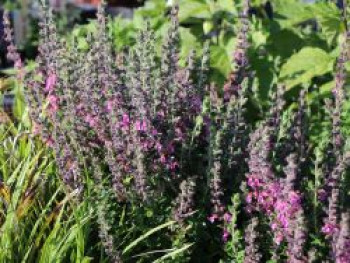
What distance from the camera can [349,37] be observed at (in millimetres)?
3191

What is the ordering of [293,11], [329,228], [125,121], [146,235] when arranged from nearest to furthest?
[329,228], [146,235], [125,121], [293,11]

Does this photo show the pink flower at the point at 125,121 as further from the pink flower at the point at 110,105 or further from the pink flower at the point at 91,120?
the pink flower at the point at 91,120

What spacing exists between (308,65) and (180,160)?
111 cm

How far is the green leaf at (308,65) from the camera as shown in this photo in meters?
3.41

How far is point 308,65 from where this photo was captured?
343cm

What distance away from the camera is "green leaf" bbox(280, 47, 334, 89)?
134 inches

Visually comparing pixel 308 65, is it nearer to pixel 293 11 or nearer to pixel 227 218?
pixel 293 11

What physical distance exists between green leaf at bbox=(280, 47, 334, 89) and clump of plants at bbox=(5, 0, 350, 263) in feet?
1.68

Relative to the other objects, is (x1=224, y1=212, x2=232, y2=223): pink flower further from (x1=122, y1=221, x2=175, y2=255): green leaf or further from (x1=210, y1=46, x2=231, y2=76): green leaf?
(x1=210, y1=46, x2=231, y2=76): green leaf

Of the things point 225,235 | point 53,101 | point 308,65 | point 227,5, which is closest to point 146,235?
point 225,235

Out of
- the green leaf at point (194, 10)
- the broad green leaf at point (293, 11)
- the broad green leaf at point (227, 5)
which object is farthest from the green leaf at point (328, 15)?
the green leaf at point (194, 10)

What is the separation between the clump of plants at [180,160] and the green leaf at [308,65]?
1.68 feet

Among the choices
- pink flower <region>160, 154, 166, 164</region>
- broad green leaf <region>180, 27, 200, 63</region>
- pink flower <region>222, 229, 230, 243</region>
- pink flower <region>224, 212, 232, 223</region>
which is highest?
broad green leaf <region>180, 27, 200, 63</region>

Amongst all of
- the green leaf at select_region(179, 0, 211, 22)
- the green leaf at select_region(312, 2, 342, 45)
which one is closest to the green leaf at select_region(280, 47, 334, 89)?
the green leaf at select_region(312, 2, 342, 45)
